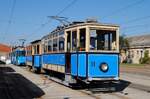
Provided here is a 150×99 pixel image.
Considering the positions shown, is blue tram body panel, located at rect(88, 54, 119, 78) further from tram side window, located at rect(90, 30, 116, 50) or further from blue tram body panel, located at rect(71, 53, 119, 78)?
tram side window, located at rect(90, 30, 116, 50)

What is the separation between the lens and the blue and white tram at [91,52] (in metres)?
17.4

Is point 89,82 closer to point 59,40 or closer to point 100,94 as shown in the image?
point 100,94

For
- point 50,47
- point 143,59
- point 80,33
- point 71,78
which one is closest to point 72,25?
point 80,33

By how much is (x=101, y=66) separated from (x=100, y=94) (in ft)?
4.25

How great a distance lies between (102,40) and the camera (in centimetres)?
1812

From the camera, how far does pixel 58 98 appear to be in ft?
50.8

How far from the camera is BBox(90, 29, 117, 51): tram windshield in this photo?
17812 mm

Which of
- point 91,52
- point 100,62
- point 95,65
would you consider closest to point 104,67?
point 100,62

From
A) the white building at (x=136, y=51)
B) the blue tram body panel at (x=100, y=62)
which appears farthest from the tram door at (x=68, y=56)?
the white building at (x=136, y=51)

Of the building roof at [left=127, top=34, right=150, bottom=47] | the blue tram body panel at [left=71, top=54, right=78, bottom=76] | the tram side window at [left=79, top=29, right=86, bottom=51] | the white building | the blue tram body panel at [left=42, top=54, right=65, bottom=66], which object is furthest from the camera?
the building roof at [left=127, top=34, right=150, bottom=47]

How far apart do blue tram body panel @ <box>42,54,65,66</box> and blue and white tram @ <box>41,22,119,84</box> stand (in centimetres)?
46

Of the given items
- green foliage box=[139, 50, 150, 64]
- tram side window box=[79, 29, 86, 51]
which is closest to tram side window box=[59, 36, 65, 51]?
tram side window box=[79, 29, 86, 51]

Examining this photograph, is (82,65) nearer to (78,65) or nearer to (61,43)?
(78,65)

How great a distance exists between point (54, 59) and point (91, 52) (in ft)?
18.8
